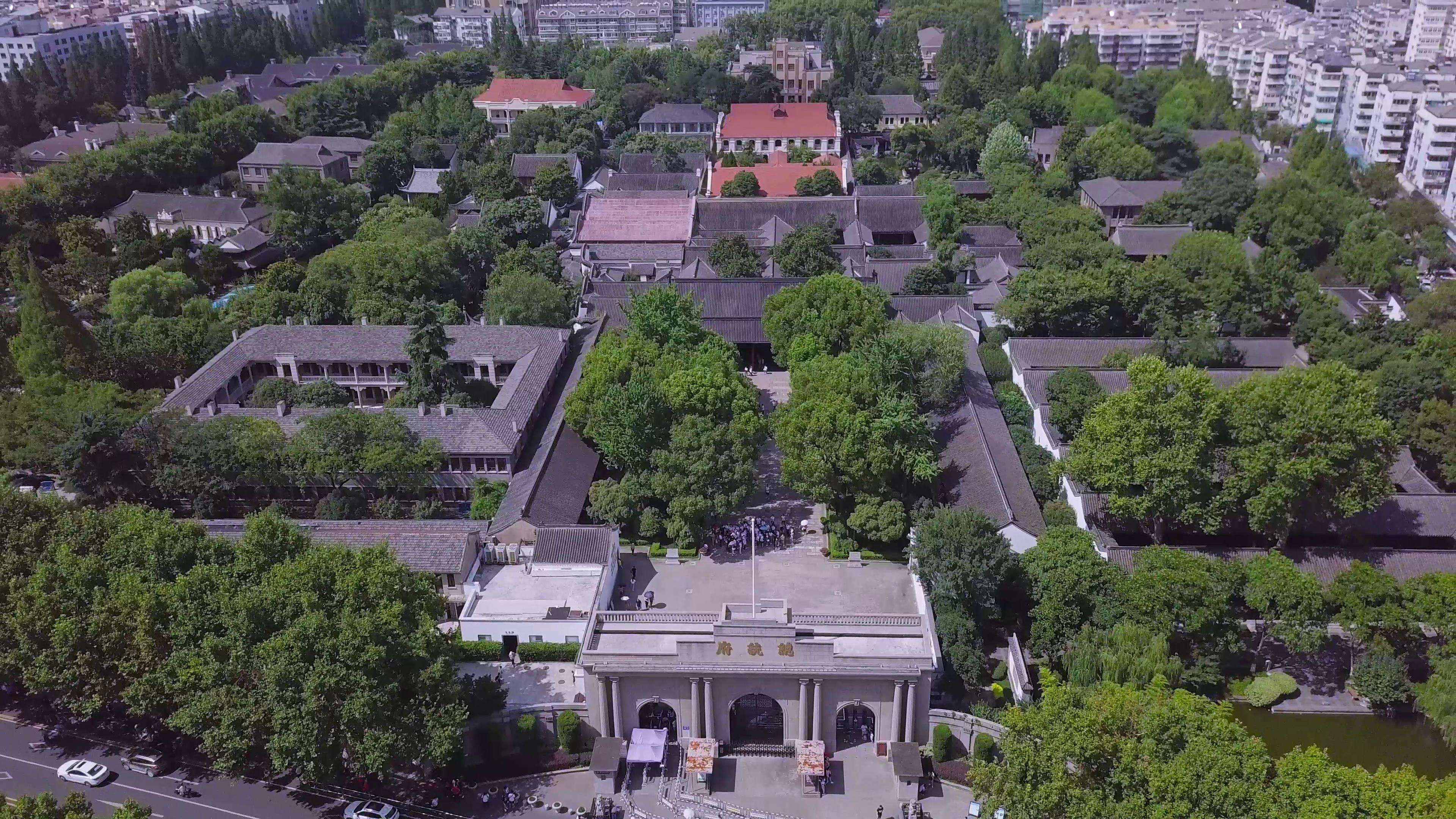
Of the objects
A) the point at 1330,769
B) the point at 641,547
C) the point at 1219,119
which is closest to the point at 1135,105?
the point at 1219,119

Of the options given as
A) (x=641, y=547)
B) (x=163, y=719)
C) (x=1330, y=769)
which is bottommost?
(x=641, y=547)

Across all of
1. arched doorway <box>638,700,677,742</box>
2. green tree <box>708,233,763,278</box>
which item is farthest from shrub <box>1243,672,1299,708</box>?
green tree <box>708,233,763,278</box>

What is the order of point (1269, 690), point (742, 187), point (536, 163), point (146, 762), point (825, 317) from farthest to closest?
1. point (536, 163)
2. point (742, 187)
3. point (825, 317)
4. point (1269, 690)
5. point (146, 762)

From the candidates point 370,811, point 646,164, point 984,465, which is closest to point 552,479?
point 370,811

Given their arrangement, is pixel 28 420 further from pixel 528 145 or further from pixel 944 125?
pixel 944 125

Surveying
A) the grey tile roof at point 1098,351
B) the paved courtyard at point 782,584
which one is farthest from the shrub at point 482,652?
the grey tile roof at point 1098,351

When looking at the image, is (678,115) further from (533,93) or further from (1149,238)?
(1149,238)
